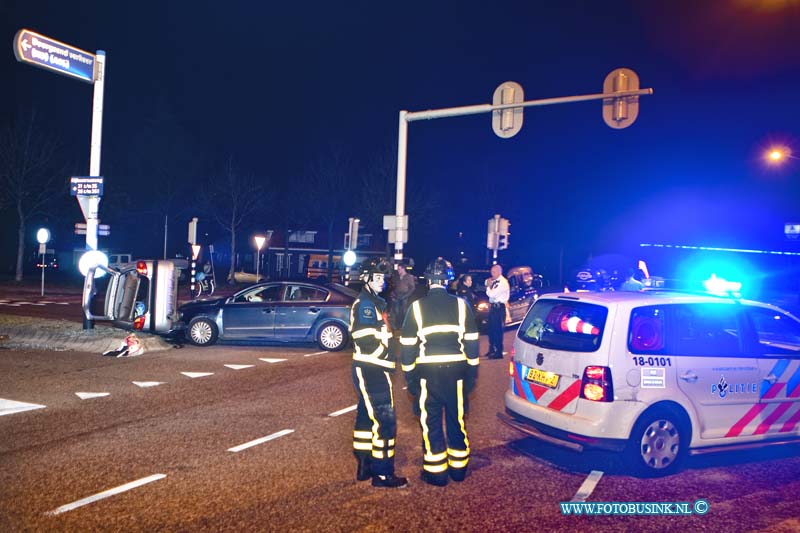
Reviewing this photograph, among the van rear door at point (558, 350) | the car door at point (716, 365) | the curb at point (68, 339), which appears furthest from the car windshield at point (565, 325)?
the curb at point (68, 339)

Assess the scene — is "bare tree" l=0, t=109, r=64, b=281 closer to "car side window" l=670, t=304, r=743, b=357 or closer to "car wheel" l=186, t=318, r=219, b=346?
"car wheel" l=186, t=318, r=219, b=346

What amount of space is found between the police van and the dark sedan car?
724 centimetres

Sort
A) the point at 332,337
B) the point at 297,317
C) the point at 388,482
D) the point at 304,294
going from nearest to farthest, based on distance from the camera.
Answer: the point at 388,482, the point at 332,337, the point at 297,317, the point at 304,294

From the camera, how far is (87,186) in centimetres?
1379

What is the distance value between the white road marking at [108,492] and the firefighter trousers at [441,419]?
230 cm

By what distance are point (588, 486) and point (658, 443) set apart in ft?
2.60

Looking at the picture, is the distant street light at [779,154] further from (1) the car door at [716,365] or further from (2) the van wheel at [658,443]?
(2) the van wheel at [658,443]

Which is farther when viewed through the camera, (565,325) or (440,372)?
(565,325)

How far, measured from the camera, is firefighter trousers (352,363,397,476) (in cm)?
530

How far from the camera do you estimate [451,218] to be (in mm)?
55031

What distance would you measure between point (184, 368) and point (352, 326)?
21.0 ft

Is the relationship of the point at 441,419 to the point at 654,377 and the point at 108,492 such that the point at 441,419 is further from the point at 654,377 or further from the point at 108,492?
the point at 108,492

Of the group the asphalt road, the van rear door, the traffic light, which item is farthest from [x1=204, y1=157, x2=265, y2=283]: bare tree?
the van rear door

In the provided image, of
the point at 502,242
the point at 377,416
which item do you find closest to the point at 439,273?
the point at 377,416
